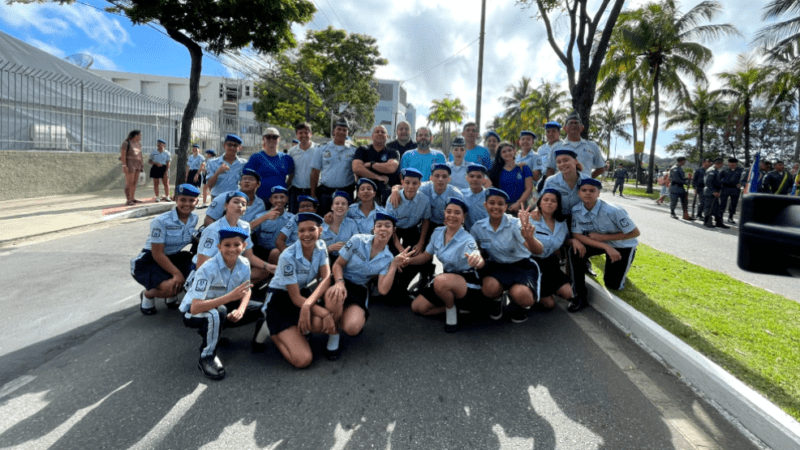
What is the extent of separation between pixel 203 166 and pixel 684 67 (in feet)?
80.9

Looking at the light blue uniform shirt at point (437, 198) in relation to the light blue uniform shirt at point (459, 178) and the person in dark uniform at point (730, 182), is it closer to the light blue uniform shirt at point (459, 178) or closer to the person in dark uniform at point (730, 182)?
the light blue uniform shirt at point (459, 178)

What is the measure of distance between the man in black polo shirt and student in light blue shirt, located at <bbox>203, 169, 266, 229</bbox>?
1.26m

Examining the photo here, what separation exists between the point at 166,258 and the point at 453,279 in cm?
271

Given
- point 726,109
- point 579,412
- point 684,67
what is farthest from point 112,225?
point 726,109

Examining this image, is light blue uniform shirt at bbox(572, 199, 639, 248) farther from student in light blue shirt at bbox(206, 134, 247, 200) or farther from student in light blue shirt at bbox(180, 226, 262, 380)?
student in light blue shirt at bbox(206, 134, 247, 200)

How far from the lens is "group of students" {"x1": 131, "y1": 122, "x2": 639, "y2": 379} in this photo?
3.52 meters

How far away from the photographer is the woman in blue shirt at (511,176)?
6.05 metres

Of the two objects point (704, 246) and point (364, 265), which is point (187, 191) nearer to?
point (364, 265)

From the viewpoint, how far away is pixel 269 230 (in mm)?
5164

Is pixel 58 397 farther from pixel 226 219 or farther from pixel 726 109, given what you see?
pixel 726 109

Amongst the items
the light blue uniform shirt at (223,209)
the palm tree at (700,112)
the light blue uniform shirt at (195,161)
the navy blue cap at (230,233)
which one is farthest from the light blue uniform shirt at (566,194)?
the palm tree at (700,112)

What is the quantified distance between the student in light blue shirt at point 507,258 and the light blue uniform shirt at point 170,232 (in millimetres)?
2957

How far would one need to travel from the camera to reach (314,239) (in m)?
3.85

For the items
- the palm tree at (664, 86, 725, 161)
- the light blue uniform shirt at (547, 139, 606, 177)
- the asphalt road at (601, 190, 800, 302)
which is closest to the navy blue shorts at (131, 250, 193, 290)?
the light blue uniform shirt at (547, 139, 606, 177)
